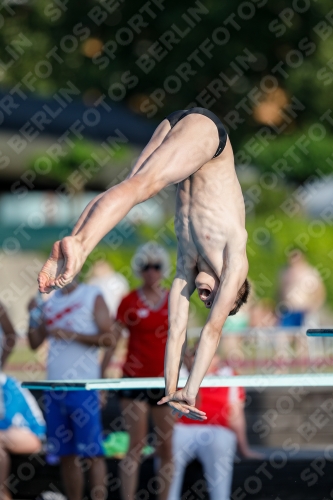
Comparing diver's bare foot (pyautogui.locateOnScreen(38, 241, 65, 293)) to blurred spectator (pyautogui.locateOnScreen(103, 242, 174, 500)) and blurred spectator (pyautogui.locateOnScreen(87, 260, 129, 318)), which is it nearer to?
blurred spectator (pyautogui.locateOnScreen(103, 242, 174, 500))

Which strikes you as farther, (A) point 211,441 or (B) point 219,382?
(A) point 211,441

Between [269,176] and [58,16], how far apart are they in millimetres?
8777

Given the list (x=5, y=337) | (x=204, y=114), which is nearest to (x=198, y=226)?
(x=204, y=114)

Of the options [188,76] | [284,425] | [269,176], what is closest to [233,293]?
[284,425]

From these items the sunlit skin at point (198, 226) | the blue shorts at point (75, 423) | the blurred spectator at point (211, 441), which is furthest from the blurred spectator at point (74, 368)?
the sunlit skin at point (198, 226)

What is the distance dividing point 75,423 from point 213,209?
277cm

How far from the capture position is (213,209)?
5180 millimetres

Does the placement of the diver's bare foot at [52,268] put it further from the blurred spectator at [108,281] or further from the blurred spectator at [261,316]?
the blurred spectator at [261,316]

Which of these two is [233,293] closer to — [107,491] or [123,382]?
[123,382]

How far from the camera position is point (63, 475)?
742 cm

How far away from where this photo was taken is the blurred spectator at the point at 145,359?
7.30 meters

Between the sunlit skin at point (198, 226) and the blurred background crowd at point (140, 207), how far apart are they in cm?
185

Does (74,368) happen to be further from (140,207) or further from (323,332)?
(140,207)

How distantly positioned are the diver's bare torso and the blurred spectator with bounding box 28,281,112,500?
2.39 meters
